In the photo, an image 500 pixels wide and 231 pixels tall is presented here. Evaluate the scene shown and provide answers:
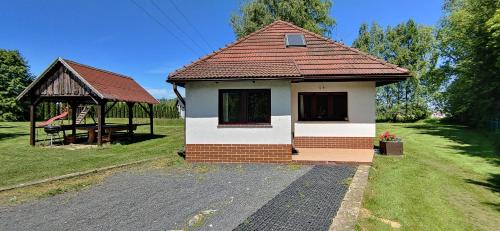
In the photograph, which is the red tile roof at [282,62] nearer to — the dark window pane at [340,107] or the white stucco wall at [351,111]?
the white stucco wall at [351,111]

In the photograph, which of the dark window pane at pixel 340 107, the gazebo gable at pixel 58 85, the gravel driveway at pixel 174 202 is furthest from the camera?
the gazebo gable at pixel 58 85

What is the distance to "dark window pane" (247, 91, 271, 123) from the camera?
1064 cm

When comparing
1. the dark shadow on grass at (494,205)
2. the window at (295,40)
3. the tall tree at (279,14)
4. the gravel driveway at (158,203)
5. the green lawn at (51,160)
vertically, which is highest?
the tall tree at (279,14)

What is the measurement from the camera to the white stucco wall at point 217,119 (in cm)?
1043

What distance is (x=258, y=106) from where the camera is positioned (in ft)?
35.2

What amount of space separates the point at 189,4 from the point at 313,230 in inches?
850

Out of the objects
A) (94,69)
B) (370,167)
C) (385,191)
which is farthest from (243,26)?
(385,191)

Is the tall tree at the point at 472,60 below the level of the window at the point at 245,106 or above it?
above

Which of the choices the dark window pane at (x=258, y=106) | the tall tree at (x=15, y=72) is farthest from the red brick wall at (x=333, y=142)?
the tall tree at (x=15, y=72)

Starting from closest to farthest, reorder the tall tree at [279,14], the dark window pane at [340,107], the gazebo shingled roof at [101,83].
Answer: the dark window pane at [340,107]
the gazebo shingled roof at [101,83]
the tall tree at [279,14]

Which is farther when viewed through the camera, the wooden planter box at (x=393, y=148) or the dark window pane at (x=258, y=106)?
the wooden planter box at (x=393, y=148)

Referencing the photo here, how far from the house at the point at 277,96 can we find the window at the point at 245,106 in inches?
1.3

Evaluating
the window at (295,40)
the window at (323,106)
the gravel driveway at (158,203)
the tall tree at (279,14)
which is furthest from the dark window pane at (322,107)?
the tall tree at (279,14)

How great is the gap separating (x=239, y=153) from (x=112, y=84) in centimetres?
1163
